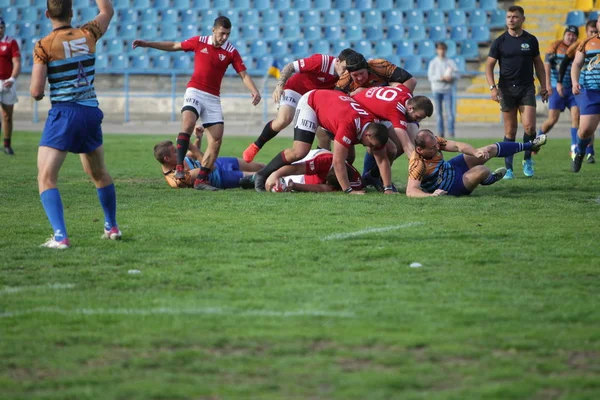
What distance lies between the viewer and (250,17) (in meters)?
29.7

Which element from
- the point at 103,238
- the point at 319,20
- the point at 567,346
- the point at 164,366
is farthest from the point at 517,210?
the point at 319,20

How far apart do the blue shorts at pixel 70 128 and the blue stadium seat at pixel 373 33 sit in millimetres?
22230

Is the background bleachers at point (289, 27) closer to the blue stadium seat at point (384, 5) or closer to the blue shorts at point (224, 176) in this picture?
the blue stadium seat at point (384, 5)

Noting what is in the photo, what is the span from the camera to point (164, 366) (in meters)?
4.09

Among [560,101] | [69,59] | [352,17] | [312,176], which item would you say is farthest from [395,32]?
[69,59]

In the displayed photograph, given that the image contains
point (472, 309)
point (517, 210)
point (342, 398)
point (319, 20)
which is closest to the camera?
point (342, 398)

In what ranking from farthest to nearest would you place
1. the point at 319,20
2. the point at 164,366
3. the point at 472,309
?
the point at 319,20
the point at 472,309
the point at 164,366

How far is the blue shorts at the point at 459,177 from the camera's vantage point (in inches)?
406

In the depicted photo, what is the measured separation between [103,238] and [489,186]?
18.7ft

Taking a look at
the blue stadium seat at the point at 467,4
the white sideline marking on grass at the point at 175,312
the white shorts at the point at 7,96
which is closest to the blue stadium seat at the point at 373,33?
the blue stadium seat at the point at 467,4

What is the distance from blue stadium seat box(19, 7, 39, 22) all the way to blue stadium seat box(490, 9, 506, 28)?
14867 millimetres

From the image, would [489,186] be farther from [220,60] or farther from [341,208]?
[220,60]

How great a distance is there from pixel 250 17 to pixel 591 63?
60.4 feet

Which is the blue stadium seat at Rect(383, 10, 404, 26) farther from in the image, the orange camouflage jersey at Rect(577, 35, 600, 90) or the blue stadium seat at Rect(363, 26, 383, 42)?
the orange camouflage jersey at Rect(577, 35, 600, 90)
